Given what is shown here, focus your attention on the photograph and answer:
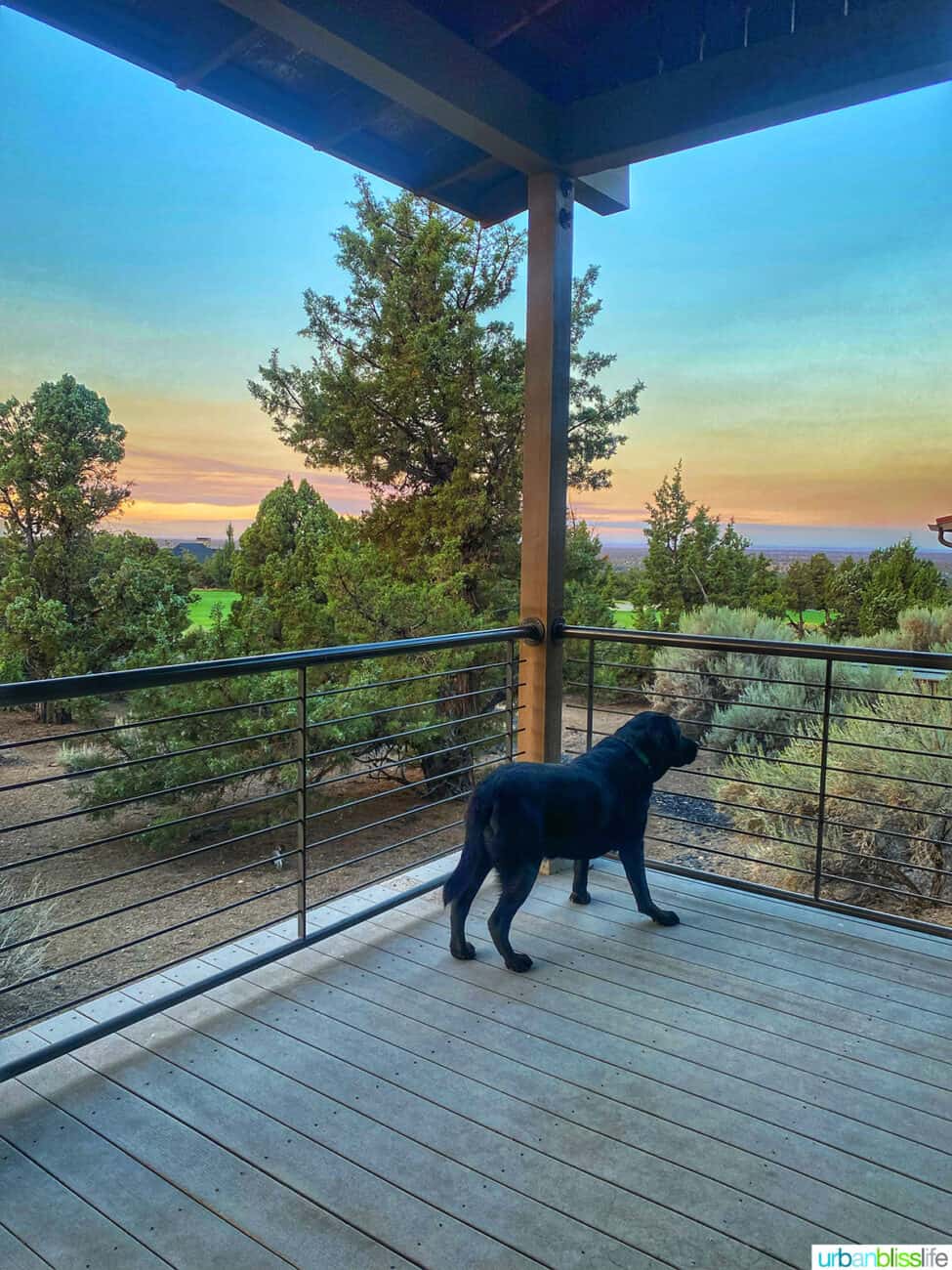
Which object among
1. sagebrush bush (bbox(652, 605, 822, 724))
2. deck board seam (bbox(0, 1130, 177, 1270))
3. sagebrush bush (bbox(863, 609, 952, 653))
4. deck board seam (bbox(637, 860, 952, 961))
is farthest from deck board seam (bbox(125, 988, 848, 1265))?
sagebrush bush (bbox(863, 609, 952, 653))

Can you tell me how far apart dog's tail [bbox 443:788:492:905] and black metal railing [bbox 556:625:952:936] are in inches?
30.8

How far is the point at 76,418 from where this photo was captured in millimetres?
9414

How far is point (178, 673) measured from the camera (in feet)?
5.99

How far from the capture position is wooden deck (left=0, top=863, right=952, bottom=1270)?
53.8 inches

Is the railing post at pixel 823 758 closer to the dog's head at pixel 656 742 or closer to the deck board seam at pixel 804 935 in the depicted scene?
the deck board seam at pixel 804 935

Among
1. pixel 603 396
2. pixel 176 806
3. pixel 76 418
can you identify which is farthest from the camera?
pixel 76 418

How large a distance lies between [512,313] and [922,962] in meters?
7.54

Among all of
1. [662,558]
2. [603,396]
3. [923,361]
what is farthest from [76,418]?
[923,361]

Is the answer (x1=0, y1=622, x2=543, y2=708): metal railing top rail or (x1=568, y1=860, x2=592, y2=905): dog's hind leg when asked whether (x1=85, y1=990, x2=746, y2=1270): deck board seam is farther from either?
(x1=568, y1=860, x2=592, y2=905): dog's hind leg

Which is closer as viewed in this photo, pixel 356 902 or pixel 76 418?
pixel 356 902

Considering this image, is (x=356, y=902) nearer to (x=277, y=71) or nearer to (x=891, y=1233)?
(x=891, y=1233)

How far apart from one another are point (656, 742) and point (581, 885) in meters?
0.62

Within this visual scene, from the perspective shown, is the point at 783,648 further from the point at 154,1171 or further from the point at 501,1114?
the point at 154,1171

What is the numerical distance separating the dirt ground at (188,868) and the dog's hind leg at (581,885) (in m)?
2.40
